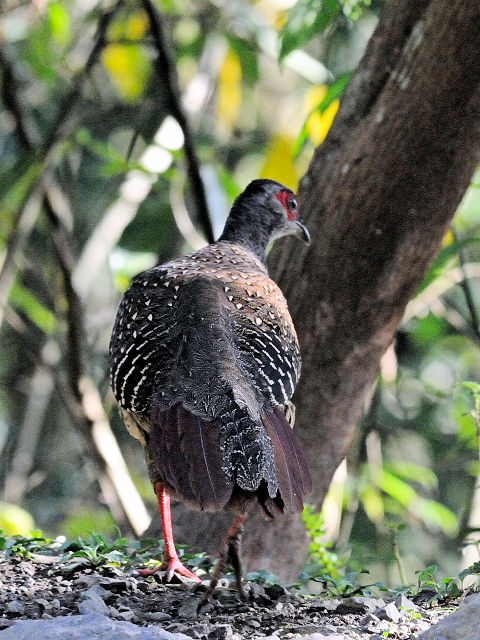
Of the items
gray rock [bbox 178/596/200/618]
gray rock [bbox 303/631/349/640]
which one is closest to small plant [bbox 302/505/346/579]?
gray rock [bbox 178/596/200/618]

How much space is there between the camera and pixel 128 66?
9.64 meters

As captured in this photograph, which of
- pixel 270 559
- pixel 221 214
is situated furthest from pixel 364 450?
pixel 270 559

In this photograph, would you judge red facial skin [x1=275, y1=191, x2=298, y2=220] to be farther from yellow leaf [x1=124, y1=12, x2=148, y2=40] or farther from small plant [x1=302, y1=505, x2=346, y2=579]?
yellow leaf [x1=124, y1=12, x2=148, y2=40]

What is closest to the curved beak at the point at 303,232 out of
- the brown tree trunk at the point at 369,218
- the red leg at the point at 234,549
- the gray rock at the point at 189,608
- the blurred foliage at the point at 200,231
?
the brown tree trunk at the point at 369,218

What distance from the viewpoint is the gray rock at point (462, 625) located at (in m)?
2.70

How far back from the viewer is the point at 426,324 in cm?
830

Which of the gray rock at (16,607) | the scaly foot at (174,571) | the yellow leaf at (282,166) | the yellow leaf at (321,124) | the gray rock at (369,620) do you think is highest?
the yellow leaf at (321,124)

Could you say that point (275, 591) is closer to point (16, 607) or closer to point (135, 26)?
point (16, 607)

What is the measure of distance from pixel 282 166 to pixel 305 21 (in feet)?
7.52

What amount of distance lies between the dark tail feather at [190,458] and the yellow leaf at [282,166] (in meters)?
4.27

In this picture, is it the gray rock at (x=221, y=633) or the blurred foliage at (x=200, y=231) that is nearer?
the gray rock at (x=221, y=633)

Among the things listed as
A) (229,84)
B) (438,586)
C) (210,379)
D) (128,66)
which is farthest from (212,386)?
(128,66)

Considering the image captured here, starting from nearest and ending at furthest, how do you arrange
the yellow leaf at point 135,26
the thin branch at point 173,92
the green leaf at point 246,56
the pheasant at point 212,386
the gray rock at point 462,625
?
the gray rock at point 462,625, the pheasant at point 212,386, the thin branch at point 173,92, the green leaf at point 246,56, the yellow leaf at point 135,26

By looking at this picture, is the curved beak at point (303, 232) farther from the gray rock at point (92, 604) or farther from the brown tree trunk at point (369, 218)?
the gray rock at point (92, 604)
